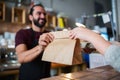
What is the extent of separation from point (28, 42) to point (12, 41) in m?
1.57

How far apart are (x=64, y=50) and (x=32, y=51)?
466 millimetres

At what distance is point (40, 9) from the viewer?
66.5 inches

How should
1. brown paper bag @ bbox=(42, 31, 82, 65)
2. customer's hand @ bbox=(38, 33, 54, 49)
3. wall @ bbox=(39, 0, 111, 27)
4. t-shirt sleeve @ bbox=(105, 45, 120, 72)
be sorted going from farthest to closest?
wall @ bbox=(39, 0, 111, 27), customer's hand @ bbox=(38, 33, 54, 49), brown paper bag @ bbox=(42, 31, 82, 65), t-shirt sleeve @ bbox=(105, 45, 120, 72)

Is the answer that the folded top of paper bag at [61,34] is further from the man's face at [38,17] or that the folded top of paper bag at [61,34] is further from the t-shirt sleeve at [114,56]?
the man's face at [38,17]

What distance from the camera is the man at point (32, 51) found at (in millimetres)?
1396

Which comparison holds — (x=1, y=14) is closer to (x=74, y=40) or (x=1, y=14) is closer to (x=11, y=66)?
(x=11, y=66)

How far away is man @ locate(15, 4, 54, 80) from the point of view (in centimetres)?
140

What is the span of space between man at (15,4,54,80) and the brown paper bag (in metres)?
0.20

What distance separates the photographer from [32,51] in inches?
54.1

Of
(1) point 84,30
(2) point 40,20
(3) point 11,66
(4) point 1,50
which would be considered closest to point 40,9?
(2) point 40,20

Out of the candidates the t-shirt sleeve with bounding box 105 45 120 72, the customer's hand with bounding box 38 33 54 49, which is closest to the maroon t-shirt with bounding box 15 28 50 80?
the customer's hand with bounding box 38 33 54 49

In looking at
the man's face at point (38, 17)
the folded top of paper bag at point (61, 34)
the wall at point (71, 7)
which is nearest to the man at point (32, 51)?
the man's face at point (38, 17)

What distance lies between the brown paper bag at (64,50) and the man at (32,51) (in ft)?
0.64

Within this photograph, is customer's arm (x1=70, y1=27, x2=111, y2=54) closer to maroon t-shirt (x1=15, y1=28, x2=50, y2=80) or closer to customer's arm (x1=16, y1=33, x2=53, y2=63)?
customer's arm (x1=16, y1=33, x2=53, y2=63)
